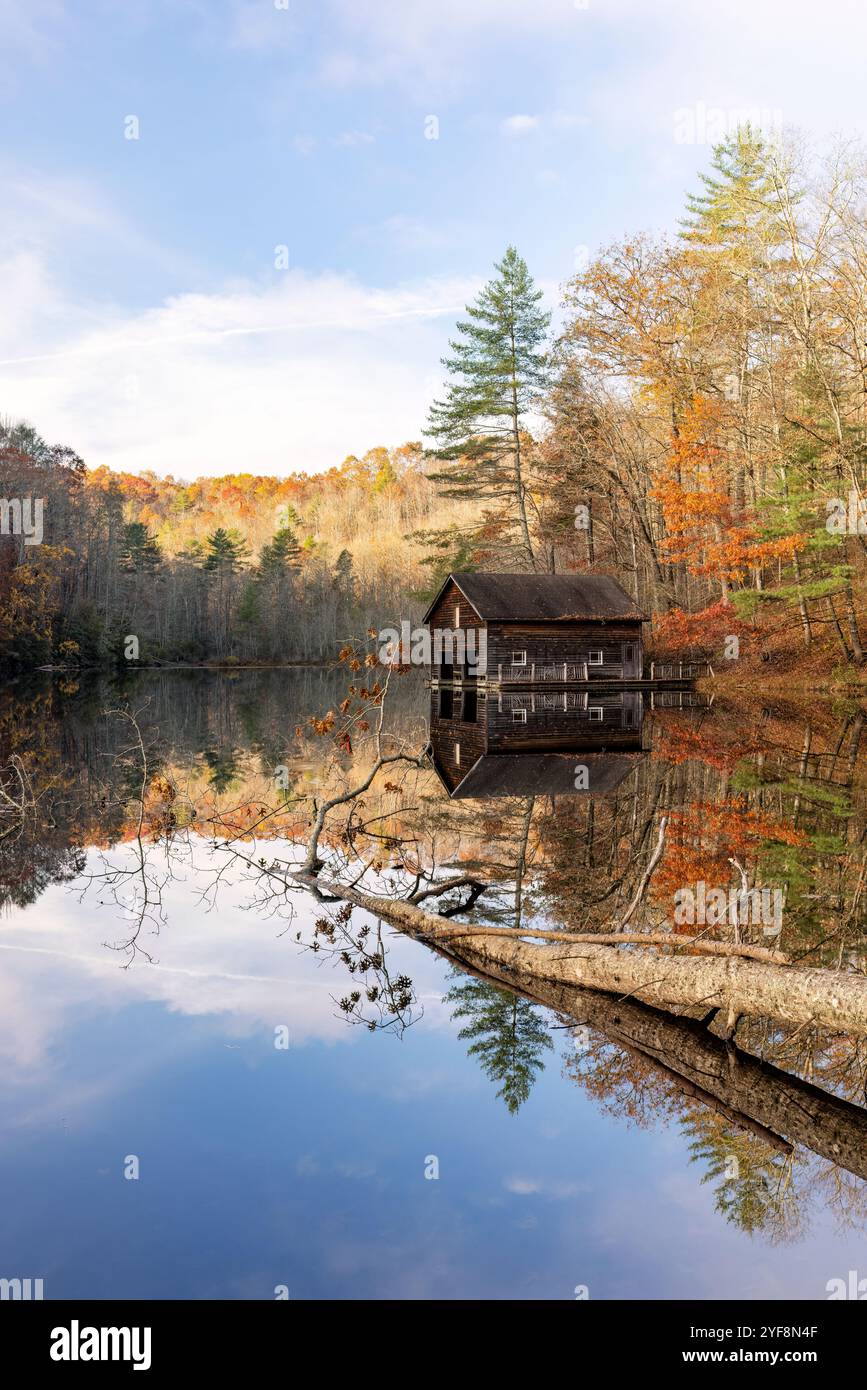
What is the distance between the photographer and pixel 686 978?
618cm

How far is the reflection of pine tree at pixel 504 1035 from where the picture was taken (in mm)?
5746

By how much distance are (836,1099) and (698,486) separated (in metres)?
40.1

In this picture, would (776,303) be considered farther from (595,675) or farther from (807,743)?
(807,743)

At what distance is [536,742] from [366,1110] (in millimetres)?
17510

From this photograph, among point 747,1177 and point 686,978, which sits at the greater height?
point 686,978

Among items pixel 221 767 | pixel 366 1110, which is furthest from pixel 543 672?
pixel 366 1110

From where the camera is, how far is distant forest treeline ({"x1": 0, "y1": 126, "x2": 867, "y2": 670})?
1261 inches

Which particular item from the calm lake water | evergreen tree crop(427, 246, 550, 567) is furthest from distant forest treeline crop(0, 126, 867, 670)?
the calm lake water

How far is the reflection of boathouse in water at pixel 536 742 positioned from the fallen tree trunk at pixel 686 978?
792 cm

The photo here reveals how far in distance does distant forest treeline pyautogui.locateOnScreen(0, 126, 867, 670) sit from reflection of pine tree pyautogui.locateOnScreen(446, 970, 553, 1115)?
27.9 m

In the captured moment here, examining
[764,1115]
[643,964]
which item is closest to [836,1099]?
[764,1115]

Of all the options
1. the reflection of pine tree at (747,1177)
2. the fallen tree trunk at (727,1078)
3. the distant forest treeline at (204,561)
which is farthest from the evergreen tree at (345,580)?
the reflection of pine tree at (747,1177)

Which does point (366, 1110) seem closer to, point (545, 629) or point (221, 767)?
point (221, 767)

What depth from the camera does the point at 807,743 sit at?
811 inches
